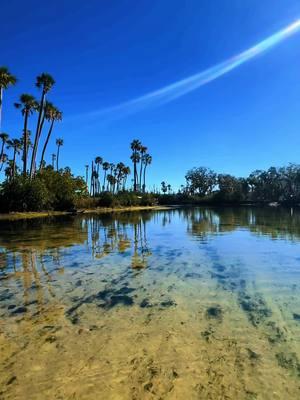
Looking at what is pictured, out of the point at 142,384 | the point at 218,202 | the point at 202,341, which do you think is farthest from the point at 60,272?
the point at 218,202

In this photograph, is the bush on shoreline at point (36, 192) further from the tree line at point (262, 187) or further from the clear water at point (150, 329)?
the tree line at point (262, 187)

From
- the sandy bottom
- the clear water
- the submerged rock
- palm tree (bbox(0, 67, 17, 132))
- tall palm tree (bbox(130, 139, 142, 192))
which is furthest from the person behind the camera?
tall palm tree (bbox(130, 139, 142, 192))

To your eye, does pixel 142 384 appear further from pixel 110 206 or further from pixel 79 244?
pixel 110 206

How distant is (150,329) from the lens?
615 centimetres

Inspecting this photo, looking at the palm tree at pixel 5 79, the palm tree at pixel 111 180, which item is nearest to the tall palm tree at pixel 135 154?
the palm tree at pixel 111 180

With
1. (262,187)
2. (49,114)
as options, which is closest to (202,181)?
(262,187)

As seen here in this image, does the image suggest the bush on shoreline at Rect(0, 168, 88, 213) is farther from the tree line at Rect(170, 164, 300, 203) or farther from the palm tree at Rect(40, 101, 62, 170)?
the tree line at Rect(170, 164, 300, 203)

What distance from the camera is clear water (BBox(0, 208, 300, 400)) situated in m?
4.27

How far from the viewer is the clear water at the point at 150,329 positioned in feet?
14.0

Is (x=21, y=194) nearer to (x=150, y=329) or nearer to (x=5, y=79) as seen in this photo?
(x=5, y=79)

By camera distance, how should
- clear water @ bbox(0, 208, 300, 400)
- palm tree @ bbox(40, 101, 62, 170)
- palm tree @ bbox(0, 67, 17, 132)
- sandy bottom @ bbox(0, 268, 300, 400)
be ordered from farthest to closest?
1. palm tree @ bbox(40, 101, 62, 170)
2. palm tree @ bbox(0, 67, 17, 132)
3. clear water @ bbox(0, 208, 300, 400)
4. sandy bottom @ bbox(0, 268, 300, 400)

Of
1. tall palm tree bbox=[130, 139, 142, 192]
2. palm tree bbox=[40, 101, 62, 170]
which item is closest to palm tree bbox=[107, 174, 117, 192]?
tall palm tree bbox=[130, 139, 142, 192]

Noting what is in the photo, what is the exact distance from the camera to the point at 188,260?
13.1m

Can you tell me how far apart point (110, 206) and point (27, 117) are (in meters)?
26.4
